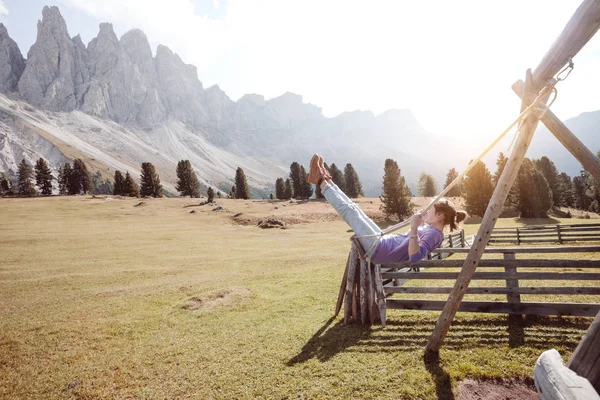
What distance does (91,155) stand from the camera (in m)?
187

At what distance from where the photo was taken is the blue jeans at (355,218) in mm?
6496

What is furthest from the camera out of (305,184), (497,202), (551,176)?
(305,184)

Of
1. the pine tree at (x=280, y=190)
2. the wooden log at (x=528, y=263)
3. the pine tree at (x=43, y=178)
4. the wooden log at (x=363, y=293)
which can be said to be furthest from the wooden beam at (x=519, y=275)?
the pine tree at (x=43, y=178)

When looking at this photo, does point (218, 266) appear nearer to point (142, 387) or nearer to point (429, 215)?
point (142, 387)

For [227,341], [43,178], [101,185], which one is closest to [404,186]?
[227,341]

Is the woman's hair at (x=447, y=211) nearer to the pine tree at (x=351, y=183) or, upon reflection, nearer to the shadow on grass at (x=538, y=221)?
the shadow on grass at (x=538, y=221)

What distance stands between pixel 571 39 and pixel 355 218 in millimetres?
4681

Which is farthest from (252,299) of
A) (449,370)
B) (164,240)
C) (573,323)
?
(164,240)

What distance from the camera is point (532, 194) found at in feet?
143

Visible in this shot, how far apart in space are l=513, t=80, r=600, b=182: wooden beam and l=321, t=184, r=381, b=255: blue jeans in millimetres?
3663

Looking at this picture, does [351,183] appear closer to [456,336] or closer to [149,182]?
[149,182]

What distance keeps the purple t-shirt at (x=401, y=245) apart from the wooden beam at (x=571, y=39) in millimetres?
3374

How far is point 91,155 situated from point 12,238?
200 m

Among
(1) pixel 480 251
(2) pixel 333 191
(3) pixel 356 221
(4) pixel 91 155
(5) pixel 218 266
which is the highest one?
(4) pixel 91 155
